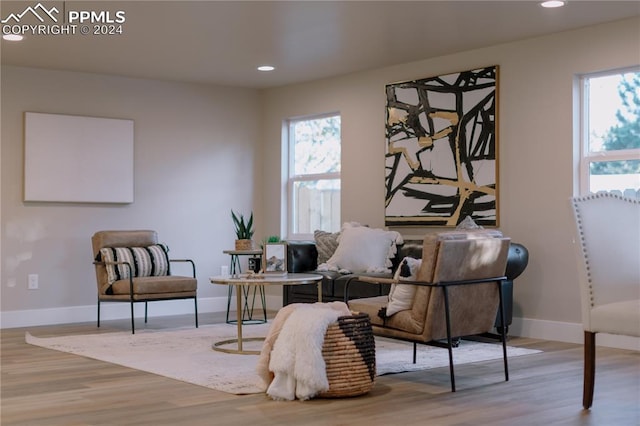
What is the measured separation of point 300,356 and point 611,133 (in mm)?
3271

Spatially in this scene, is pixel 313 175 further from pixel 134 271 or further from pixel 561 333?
pixel 561 333

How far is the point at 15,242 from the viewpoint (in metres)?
7.25

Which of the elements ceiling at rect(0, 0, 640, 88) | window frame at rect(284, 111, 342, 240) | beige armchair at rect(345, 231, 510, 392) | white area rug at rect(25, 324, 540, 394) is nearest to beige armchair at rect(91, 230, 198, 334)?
white area rug at rect(25, 324, 540, 394)

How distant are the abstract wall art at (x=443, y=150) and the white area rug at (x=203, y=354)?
1.31 metres

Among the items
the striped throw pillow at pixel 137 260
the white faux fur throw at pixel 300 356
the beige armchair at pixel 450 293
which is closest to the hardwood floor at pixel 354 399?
the white faux fur throw at pixel 300 356

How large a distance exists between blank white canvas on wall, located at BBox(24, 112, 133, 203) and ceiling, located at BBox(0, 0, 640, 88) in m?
0.51

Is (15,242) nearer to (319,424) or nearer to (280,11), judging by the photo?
(280,11)

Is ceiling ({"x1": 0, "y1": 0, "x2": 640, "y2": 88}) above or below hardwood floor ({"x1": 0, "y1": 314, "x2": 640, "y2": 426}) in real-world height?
above

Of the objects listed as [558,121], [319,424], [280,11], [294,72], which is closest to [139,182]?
[294,72]

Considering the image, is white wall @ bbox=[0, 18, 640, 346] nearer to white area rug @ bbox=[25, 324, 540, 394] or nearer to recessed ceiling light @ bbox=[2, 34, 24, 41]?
white area rug @ bbox=[25, 324, 540, 394]

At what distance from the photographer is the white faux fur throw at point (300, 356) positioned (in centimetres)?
390

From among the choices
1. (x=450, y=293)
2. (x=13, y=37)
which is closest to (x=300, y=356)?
(x=450, y=293)

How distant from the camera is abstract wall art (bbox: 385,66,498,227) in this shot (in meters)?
6.58

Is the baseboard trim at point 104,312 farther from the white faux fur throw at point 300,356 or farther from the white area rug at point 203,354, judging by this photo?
the white faux fur throw at point 300,356
